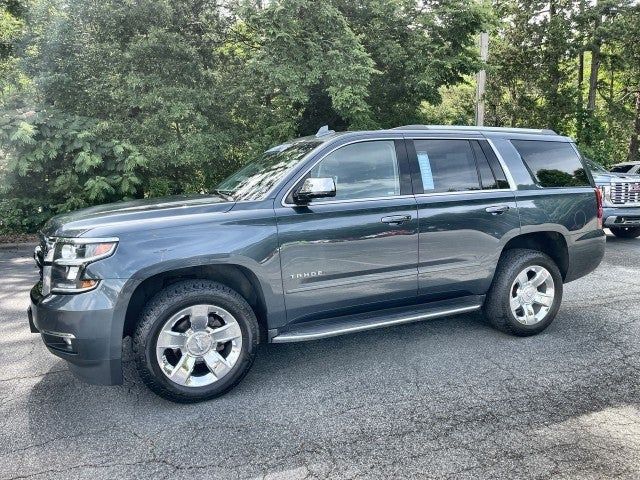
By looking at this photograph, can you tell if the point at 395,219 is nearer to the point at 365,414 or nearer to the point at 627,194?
the point at 365,414

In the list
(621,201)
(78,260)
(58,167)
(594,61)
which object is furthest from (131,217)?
(594,61)

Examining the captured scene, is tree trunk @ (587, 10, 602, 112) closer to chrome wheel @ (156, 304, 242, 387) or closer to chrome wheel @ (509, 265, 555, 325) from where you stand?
chrome wheel @ (509, 265, 555, 325)

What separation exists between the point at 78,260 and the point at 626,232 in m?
10.9

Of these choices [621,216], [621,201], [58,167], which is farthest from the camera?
[58,167]

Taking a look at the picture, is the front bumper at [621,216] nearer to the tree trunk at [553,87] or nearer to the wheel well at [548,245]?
the wheel well at [548,245]

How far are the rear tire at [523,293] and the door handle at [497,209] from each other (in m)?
0.45

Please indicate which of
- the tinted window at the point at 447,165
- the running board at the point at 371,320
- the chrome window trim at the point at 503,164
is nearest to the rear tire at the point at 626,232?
the chrome window trim at the point at 503,164

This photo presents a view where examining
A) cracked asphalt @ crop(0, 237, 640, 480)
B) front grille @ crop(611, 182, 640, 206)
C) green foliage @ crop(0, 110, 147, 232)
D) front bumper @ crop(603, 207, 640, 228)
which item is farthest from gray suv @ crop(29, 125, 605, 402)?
green foliage @ crop(0, 110, 147, 232)

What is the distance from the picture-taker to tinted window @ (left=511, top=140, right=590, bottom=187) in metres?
4.63

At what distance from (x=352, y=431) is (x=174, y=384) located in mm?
1230

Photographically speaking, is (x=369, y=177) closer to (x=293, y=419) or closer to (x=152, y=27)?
(x=293, y=419)

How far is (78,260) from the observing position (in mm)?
3098

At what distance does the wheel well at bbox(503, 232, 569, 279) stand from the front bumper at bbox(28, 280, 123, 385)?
11.1 feet

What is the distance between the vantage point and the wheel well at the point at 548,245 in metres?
4.64
